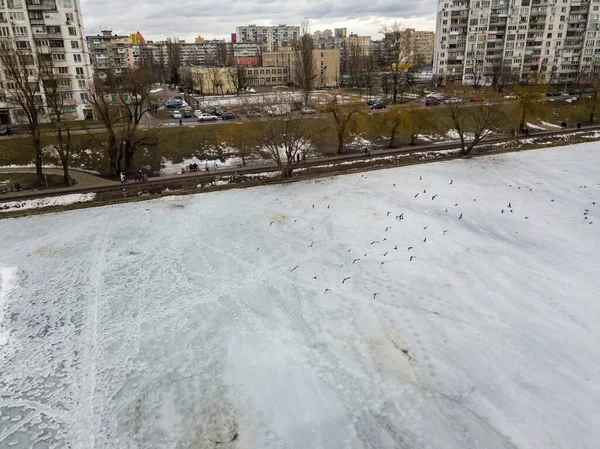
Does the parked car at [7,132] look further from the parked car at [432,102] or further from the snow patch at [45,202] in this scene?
the parked car at [432,102]

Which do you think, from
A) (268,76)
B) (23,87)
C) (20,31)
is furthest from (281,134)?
(268,76)

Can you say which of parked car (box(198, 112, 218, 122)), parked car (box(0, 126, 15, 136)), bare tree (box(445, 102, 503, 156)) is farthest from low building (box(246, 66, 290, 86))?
bare tree (box(445, 102, 503, 156))

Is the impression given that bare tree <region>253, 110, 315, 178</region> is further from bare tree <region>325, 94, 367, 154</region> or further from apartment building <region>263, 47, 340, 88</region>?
apartment building <region>263, 47, 340, 88</region>

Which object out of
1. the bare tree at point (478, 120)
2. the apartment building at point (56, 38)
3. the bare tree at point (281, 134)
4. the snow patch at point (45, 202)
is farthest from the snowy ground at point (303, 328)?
the apartment building at point (56, 38)

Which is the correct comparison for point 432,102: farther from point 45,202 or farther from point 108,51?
point 108,51

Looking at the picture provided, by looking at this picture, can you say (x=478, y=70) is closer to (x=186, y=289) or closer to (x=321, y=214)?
(x=321, y=214)

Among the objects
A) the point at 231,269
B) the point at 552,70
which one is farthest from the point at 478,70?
the point at 231,269

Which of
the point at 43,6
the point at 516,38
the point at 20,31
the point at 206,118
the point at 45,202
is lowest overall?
the point at 45,202
